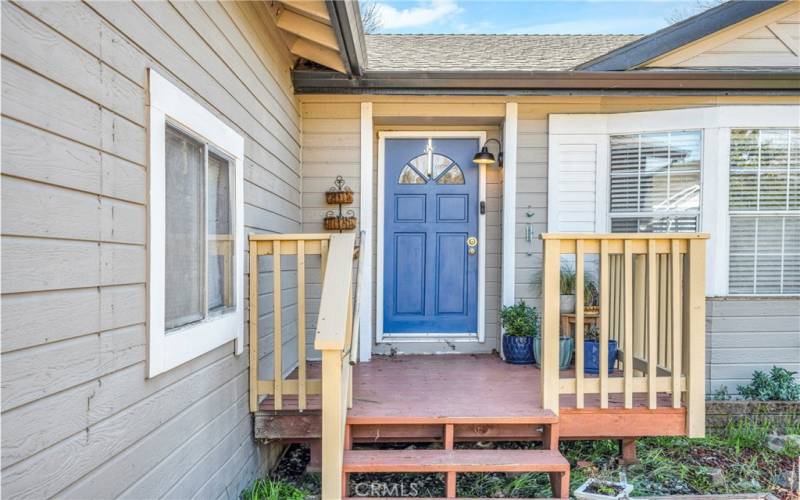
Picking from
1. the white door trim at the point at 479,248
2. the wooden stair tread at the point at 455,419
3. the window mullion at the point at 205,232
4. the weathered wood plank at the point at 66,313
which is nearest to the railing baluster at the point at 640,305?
the wooden stair tread at the point at 455,419

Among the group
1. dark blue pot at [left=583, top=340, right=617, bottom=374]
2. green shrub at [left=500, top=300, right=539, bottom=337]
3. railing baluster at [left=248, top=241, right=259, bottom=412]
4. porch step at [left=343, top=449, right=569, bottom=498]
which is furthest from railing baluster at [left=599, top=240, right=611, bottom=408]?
railing baluster at [left=248, top=241, right=259, bottom=412]

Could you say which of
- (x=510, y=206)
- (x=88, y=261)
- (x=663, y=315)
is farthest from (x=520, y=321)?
(x=88, y=261)

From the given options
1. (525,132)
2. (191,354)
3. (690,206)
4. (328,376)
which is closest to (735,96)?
(690,206)

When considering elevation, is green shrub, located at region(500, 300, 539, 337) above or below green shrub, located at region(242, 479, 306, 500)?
above

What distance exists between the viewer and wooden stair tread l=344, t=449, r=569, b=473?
7.92ft

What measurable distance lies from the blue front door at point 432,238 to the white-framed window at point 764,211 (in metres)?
2.09

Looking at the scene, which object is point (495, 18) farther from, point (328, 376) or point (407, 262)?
point (328, 376)

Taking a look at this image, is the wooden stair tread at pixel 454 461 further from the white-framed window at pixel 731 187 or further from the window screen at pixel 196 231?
the white-framed window at pixel 731 187

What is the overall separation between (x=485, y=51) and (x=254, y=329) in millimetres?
3548

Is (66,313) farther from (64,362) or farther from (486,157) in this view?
(486,157)

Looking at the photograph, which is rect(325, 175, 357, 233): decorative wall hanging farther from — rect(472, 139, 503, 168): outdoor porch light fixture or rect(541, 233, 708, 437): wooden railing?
rect(541, 233, 708, 437): wooden railing

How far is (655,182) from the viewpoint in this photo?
4.10m

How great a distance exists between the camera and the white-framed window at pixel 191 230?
5.51 ft
